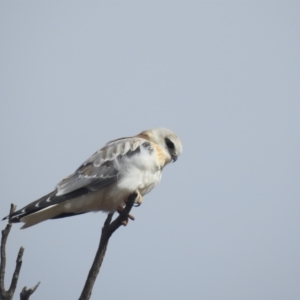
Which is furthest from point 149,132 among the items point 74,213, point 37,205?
point 37,205

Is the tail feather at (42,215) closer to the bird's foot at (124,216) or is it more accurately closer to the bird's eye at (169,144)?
the bird's foot at (124,216)

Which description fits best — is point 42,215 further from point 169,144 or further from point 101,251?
point 169,144

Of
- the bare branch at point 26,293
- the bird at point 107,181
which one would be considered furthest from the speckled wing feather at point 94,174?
the bare branch at point 26,293

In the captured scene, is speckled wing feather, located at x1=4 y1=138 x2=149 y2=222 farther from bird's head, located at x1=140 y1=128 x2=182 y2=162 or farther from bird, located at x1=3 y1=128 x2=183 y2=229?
bird's head, located at x1=140 y1=128 x2=182 y2=162

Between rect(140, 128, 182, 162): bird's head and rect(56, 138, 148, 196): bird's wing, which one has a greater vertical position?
rect(140, 128, 182, 162): bird's head

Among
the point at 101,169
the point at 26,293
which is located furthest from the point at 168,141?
the point at 26,293

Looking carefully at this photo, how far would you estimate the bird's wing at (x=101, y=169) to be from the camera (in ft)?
19.7

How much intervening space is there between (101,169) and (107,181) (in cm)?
20

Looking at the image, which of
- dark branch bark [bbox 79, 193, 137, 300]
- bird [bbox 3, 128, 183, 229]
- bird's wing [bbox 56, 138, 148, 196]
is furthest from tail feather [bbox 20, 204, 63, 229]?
dark branch bark [bbox 79, 193, 137, 300]

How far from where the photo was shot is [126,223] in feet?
17.9

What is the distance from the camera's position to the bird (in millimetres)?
5875

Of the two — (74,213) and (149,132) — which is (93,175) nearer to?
(74,213)

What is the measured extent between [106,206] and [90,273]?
1666 millimetres

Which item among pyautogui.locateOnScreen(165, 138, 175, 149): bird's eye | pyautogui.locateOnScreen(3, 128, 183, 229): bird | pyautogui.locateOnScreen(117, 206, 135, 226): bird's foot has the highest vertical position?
pyautogui.locateOnScreen(165, 138, 175, 149): bird's eye
